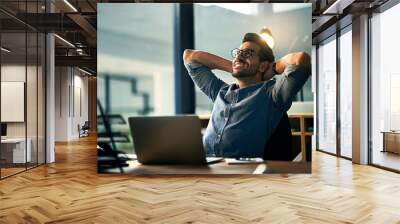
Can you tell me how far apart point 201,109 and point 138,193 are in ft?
6.11

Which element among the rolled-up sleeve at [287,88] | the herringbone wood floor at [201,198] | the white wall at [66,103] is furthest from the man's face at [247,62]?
the white wall at [66,103]

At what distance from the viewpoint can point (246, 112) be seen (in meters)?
6.32

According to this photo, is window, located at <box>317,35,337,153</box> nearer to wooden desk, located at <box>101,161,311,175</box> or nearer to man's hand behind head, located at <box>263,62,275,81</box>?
wooden desk, located at <box>101,161,311,175</box>

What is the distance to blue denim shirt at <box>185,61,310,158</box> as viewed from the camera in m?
6.30

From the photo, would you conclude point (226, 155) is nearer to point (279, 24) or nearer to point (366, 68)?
point (279, 24)

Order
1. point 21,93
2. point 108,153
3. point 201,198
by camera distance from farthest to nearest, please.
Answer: point 21,93 < point 108,153 < point 201,198

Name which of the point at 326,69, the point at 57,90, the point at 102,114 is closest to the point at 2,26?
the point at 102,114

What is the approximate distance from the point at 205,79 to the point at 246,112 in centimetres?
83

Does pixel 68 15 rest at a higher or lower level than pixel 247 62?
higher

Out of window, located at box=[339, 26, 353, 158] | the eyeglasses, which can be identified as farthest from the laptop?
window, located at box=[339, 26, 353, 158]

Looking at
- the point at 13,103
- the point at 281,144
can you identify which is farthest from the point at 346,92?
the point at 13,103

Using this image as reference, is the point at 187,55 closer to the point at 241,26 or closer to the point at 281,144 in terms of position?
the point at 241,26

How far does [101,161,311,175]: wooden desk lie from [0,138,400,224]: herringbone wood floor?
0.12 meters

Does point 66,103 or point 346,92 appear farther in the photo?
point 66,103
